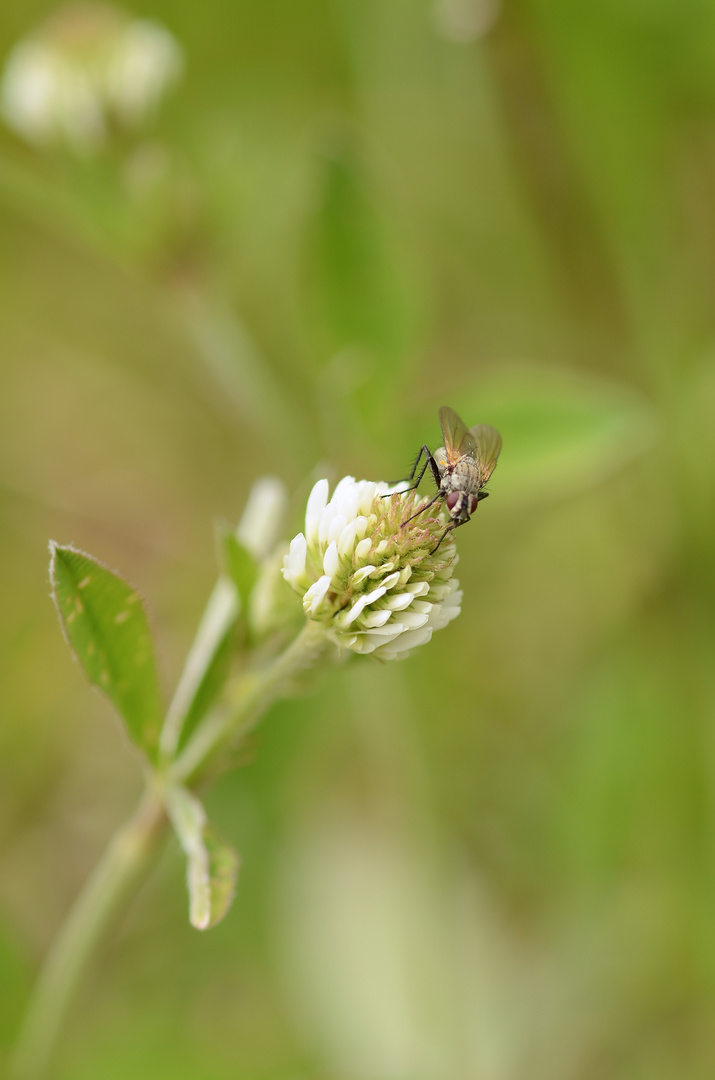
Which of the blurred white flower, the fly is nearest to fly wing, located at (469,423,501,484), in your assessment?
the fly

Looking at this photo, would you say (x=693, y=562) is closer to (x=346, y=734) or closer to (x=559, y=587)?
(x=559, y=587)

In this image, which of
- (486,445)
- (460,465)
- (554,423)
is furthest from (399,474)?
(460,465)

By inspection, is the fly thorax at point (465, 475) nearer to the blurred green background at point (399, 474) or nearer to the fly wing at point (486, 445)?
the fly wing at point (486, 445)

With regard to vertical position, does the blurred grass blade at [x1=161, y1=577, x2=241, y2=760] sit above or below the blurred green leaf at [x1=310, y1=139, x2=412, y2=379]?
below

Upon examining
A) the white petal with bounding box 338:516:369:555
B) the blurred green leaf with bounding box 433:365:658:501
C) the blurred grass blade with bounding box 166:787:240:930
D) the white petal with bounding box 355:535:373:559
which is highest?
the blurred green leaf with bounding box 433:365:658:501

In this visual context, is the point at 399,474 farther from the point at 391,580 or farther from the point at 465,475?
the point at 391,580

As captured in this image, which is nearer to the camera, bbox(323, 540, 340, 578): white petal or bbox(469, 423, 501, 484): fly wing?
bbox(323, 540, 340, 578): white petal

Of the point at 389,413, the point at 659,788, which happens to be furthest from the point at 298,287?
the point at 659,788

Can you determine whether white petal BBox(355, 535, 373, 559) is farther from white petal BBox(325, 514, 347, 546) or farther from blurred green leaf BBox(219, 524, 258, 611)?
blurred green leaf BBox(219, 524, 258, 611)
